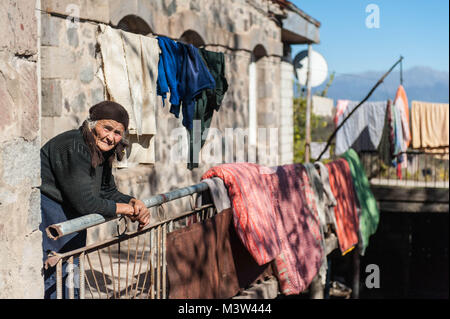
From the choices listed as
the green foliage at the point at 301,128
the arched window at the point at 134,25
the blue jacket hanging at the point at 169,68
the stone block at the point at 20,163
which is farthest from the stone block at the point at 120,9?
the green foliage at the point at 301,128

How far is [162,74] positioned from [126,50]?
544mm

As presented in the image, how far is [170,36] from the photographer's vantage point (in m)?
7.13

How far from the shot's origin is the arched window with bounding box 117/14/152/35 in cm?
639

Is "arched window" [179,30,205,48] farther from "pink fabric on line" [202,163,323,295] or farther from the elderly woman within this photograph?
the elderly woman

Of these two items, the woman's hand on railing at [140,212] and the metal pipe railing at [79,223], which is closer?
the metal pipe railing at [79,223]

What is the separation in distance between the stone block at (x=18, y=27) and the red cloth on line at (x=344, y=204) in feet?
18.4

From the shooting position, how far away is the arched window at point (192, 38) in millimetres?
7764

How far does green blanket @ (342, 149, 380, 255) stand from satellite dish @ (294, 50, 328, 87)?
12.9ft

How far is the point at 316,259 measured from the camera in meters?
6.43

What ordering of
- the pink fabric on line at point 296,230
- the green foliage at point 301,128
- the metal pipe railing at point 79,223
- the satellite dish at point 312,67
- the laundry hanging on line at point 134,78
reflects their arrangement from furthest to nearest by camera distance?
the green foliage at point 301,128
the satellite dish at point 312,67
the pink fabric on line at point 296,230
the laundry hanging on line at point 134,78
the metal pipe railing at point 79,223

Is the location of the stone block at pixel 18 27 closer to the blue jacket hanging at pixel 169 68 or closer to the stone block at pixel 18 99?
the stone block at pixel 18 99
